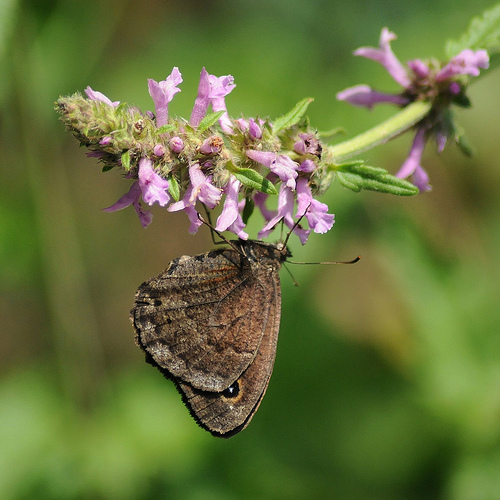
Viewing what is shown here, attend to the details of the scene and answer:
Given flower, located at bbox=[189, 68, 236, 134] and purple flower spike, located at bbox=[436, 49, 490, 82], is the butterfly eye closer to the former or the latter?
flower, located at bbox=[189, 68, 236, 134]

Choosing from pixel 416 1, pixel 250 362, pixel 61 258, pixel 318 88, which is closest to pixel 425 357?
pixel 250 362

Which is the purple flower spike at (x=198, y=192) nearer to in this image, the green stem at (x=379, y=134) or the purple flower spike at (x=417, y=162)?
the green stem at (x=379, y=134)

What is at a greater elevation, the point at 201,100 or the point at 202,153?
the point at 201,100

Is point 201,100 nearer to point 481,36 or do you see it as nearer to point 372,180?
point 372,180

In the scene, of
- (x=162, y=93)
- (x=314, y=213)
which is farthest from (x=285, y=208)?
(x=162, y=93)

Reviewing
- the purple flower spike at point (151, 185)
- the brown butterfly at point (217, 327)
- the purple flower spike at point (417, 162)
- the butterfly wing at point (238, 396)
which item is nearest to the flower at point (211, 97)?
the purple flower spike at point (151, 185)
